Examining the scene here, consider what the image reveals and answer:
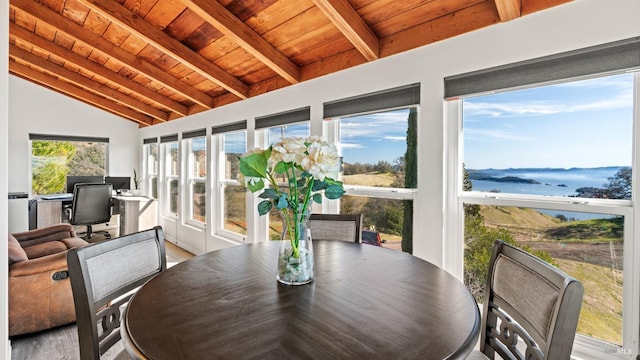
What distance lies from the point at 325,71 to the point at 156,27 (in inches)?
58.9

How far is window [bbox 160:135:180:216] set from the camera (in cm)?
551

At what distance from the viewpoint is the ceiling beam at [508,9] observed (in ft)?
5.09

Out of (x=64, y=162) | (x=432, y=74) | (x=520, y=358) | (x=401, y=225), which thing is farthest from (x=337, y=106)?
(x=64, y=162)

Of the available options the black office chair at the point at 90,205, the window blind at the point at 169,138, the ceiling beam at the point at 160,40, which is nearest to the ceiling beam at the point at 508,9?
the ceiling beam at the point at 160,40

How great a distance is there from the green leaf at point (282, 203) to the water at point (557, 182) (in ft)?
4.61

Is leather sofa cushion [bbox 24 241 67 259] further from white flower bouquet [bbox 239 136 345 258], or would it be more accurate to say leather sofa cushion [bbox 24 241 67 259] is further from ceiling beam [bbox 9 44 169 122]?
white flower bouquet [bbox 239 136 345 258]

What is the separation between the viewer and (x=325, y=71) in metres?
2.64

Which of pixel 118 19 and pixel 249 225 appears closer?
pixel 118 19

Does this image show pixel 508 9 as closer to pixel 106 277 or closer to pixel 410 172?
pixel 410 172

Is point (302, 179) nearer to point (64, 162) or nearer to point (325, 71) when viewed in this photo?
point (325, 71)

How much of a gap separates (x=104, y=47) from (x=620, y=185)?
4.18 metres

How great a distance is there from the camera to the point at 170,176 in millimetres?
5629

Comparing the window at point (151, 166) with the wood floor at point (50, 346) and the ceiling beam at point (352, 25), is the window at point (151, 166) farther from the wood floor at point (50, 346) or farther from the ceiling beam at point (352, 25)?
the ceiling beam at point (352, 25)

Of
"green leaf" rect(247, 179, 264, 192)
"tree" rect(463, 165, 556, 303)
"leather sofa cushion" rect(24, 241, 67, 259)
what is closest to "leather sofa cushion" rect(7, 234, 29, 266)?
A: "leather sofa cushion" rect(24, 241, 67, 259)
